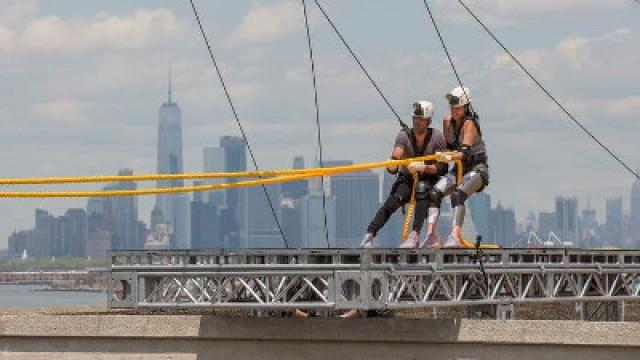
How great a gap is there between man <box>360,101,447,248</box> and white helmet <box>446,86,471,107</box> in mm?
517

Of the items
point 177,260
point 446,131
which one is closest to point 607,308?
point 446,131

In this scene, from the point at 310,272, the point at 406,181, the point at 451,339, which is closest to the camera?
the point at 310,272

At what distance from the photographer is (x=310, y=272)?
30250mm

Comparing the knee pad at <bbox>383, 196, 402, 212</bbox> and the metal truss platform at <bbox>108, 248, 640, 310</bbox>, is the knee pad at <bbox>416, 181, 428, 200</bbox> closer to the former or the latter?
the knee pad at <bbox>383, 196, 402, 212</bbox>

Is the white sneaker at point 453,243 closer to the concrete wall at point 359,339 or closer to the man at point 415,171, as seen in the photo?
the man at point 415,171

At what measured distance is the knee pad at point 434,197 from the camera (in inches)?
1347

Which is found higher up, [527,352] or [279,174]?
[279,174]

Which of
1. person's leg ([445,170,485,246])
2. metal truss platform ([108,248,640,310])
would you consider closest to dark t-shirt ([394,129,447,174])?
person's leg ([445,170,485,246])

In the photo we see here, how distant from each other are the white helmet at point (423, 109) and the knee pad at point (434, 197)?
125 cm

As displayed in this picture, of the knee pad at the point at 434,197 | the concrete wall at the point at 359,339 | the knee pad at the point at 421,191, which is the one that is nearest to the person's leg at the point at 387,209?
the knee pad at the point at 421,191

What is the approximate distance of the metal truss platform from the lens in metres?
30.1

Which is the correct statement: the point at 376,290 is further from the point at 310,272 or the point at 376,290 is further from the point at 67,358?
the point at 67,358

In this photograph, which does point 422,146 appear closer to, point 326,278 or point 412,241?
point 412,241

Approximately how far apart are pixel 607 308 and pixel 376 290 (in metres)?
14.3
